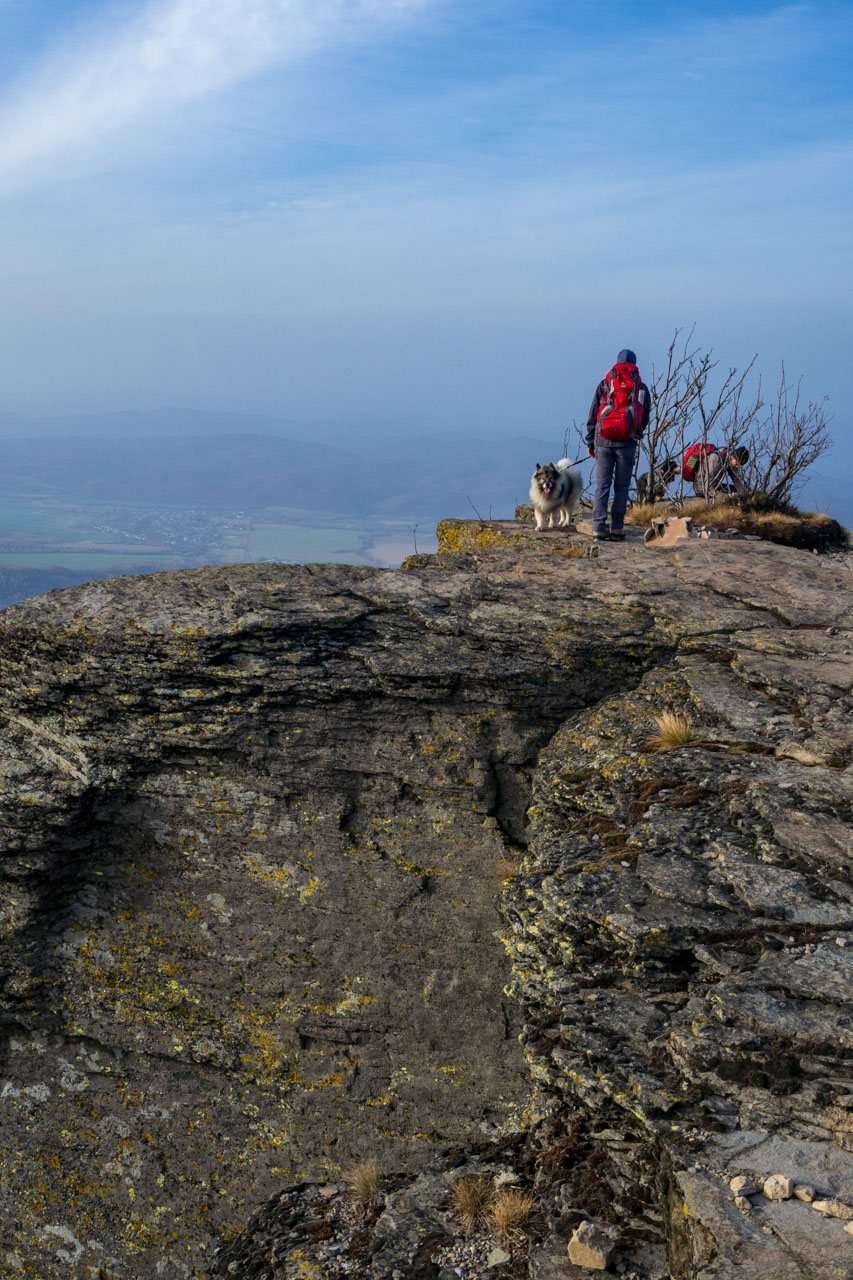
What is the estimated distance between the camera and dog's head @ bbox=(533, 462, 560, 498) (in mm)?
17750

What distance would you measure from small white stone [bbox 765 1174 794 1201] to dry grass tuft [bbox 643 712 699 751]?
5145 millimetres

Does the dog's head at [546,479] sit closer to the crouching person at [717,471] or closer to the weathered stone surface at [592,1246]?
the crouching person at [717,471]

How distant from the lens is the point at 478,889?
11.6 metres

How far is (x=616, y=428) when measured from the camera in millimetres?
16344

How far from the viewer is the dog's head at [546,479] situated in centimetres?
1775

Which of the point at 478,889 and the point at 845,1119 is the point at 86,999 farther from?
the point at 845,1119

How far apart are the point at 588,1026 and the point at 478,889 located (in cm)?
452

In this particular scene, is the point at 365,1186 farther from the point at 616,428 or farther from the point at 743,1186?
the point at 616,428

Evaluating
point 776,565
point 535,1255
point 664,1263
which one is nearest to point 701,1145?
point 664,1263

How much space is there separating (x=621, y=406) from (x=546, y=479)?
7.33ft

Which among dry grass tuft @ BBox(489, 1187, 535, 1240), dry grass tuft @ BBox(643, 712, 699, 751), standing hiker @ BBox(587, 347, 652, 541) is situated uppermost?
standing hiker @ BBox(587, 347, 652, 541)

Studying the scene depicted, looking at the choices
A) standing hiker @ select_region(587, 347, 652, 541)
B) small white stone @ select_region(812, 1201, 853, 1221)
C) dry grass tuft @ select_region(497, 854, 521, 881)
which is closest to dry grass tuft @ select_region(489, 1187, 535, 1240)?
small white stone @ select_region(812, 1201, 853, 1221)

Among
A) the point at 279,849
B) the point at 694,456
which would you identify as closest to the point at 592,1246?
the point at 279,849

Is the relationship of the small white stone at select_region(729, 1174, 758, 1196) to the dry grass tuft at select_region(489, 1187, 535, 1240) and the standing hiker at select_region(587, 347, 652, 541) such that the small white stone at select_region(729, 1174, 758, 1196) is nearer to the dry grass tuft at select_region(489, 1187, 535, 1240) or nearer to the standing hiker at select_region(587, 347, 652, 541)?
the dry grass tuft at select_region(489, 1187, 535, 1240)
